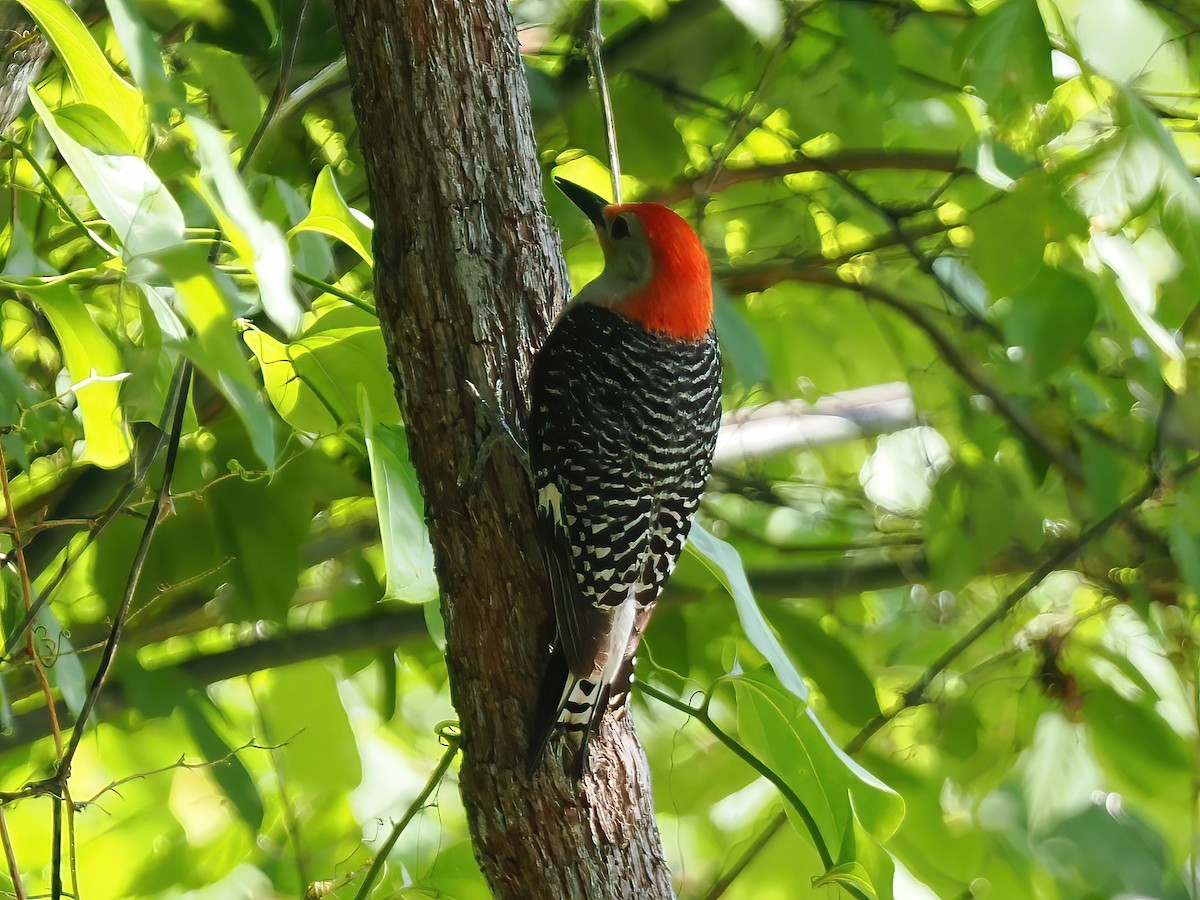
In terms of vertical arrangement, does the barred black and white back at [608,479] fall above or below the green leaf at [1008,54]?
below

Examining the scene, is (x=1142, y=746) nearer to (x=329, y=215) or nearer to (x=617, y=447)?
(x=617, y=447)

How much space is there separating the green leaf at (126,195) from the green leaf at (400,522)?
1.13 feet

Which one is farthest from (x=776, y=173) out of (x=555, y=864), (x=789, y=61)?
(x=555, y=864)

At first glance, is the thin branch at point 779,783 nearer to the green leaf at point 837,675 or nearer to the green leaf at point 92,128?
the green leaf at point 837,675

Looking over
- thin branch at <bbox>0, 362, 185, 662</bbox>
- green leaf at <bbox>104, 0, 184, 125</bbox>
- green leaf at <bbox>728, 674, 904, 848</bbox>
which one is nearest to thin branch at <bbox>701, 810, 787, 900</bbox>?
green leaf at <bbox>728, 674, 904, 848</bbox>

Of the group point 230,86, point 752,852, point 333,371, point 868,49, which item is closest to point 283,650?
point 333,371

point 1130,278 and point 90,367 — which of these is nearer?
point 90,367

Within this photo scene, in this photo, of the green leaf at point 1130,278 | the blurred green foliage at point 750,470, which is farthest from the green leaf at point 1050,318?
the green leaf at point 1130,278

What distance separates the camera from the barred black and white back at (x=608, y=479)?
4.00 feet

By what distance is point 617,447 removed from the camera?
1.44 metres

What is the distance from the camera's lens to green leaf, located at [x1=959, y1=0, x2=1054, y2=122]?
4.28ft

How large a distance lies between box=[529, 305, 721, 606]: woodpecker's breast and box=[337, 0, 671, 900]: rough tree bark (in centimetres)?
10

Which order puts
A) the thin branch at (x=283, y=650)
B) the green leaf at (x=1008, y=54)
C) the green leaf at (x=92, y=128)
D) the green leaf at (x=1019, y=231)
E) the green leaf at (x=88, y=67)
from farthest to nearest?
the thin branch at (x=283, y=650), the green leaf at (x=1019, y=231), the green leaf at (x=1008, y=54), the green leaf at (x=92, y=128), the green leaf at (x=88, y=67)

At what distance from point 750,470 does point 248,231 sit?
1.76 meters
